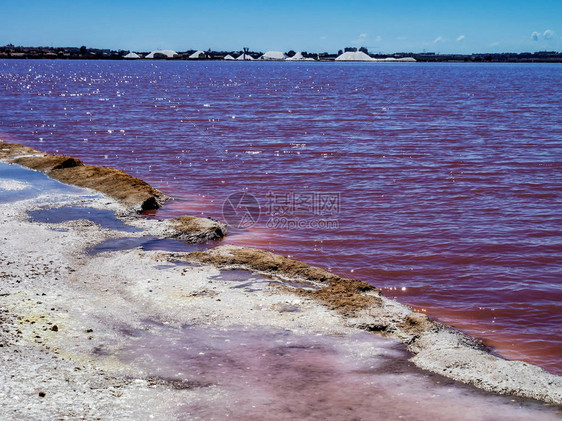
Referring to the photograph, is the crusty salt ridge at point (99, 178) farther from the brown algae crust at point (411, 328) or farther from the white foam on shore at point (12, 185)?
the brown algae crust at point (411, 328)

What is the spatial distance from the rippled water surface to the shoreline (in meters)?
1.03

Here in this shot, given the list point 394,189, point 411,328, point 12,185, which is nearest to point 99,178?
point 12,185

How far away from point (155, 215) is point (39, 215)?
2777 mm

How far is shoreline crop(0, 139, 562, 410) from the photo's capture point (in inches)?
285

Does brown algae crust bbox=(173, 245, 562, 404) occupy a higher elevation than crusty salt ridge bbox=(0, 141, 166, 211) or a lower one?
lower

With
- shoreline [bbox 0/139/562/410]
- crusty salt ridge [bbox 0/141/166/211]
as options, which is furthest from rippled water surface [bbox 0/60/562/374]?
shoreline [bbox 0/139/562/410]

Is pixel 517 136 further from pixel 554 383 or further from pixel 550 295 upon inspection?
pixel 554 383

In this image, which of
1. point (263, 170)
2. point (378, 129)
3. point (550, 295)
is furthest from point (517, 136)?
point (550, 295)

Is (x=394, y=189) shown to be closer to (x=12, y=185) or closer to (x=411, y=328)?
(x=411, y=328)

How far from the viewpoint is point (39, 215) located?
14023 mm

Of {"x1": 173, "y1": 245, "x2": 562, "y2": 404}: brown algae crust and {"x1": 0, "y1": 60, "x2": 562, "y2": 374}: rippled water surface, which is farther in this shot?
{"x1": 0, "y1": 60, "x2": 562, "y2": 374}: rippled water surface

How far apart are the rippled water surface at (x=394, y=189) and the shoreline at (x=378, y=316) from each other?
103 centimetres

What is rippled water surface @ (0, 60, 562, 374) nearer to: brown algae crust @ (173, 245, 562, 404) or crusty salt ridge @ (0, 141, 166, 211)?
crusty salt ridge @ (0, 141, 166, 211)

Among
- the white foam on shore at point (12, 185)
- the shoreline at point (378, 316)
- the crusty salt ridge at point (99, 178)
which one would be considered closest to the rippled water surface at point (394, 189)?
the crusty salt ridge at point (99, 178)
